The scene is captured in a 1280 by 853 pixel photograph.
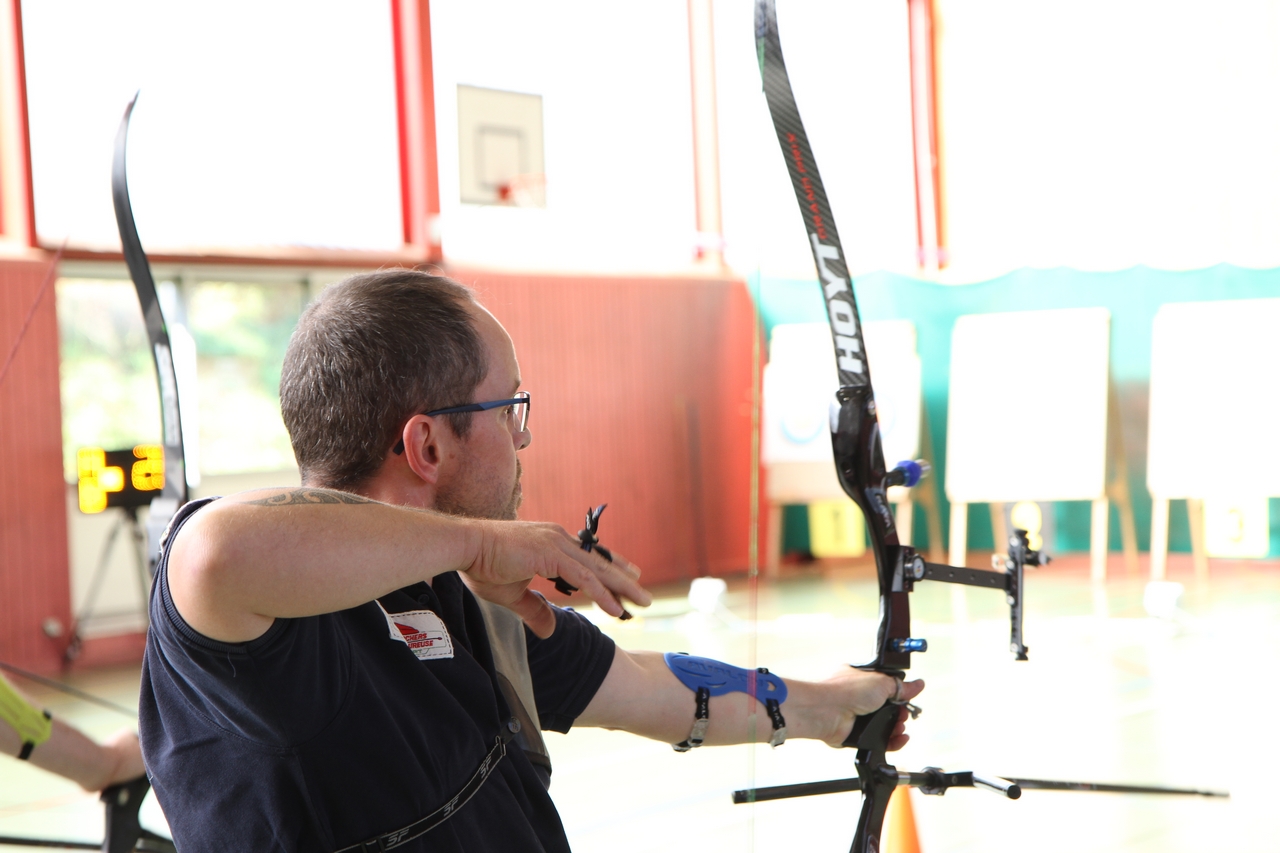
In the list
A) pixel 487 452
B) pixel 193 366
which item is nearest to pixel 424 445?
pixel 487 452

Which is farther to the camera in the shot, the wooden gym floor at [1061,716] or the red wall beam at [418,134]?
the red wall beam at [418,134]

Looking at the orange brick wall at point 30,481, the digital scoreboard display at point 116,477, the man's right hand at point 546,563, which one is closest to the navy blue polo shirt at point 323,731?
the man's right hand at point 546,563

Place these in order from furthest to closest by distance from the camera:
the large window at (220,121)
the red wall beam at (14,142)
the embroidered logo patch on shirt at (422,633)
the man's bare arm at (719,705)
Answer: the large window at (220,121) < the red wall beam at (14,142) < the man's bare arm at (719,705) < the embroidered logo patch on shirt at (422,633)

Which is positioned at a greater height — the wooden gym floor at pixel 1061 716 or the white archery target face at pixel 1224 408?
the white archery target face at pixel 1224 408

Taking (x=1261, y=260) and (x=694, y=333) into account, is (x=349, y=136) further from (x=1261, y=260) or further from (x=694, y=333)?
(x=1261, y=260)

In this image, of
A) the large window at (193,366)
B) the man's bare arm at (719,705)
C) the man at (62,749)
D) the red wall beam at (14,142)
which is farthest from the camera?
the large window at (193,366)

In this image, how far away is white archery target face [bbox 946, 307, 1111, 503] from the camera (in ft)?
6.57

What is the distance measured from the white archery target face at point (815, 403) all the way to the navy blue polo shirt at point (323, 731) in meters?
1.05

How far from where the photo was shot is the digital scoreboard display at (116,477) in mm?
3967

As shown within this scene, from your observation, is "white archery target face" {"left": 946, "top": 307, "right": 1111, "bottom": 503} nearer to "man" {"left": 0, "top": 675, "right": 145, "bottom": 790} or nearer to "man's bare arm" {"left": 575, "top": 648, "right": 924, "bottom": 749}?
"man's bare arm" {"left": 575, "top": 648, "right": 924, "bottom": 749}

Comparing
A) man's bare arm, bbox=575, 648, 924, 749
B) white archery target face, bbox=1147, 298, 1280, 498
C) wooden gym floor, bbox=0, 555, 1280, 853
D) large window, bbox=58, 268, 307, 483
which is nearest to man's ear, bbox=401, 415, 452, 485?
man's bare arm, bbox=575, 648, 924, 749

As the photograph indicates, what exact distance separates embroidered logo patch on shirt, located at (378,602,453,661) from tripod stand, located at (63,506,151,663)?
342 cm

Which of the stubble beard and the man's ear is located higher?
the man's ear

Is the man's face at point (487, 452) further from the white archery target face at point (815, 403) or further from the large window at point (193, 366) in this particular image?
the large window at point (193, 366)
